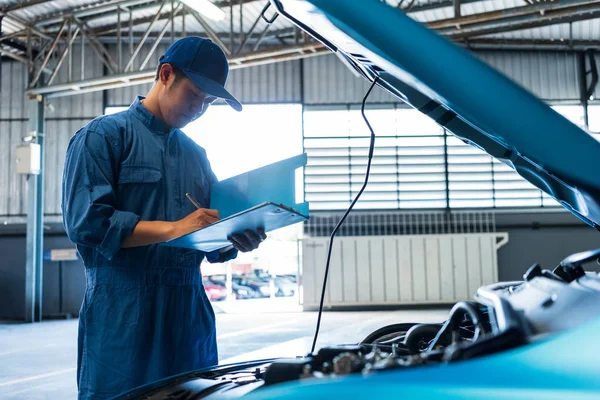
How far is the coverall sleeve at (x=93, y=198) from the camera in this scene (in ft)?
4.85

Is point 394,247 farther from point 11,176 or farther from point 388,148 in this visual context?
point 11,176

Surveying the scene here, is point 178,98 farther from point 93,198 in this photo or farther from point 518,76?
point 518,76

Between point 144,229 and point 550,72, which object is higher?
point 550,72

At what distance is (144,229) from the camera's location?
1519 millimetres

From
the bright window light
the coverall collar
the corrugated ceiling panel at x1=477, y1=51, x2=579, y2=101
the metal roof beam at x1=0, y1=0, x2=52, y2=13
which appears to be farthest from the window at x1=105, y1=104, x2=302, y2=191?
the coverall collar

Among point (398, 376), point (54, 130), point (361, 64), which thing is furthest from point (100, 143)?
point (54, 130)

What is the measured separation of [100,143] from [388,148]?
9.67m

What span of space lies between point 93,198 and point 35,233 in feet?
31.3

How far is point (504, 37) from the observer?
10992 millimetres

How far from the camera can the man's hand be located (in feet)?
5.41

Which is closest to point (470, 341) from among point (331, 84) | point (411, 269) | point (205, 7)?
point (205, 7)

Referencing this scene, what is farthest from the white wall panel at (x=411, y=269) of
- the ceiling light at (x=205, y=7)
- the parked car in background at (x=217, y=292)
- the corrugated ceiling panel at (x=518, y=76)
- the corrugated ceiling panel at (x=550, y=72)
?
the ceiling light at (x=205, y=7)

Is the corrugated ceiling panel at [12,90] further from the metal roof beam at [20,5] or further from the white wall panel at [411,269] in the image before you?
the white wall panel at [411,269]

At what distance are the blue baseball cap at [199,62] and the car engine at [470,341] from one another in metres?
0.87
